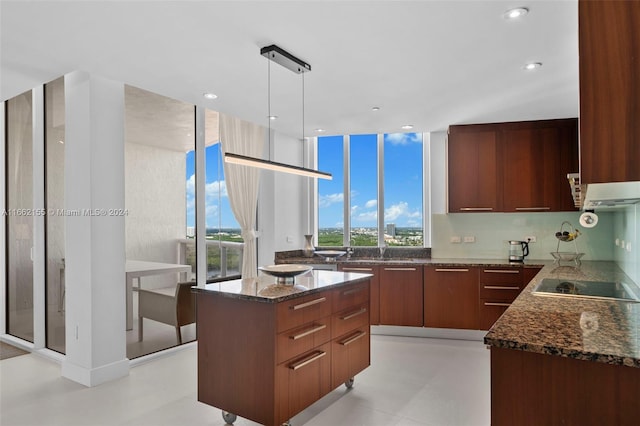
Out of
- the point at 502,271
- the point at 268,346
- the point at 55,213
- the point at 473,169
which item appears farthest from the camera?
the point at 473,169

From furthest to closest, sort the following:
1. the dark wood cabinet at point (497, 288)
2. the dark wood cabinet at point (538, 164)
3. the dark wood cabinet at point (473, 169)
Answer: the dark wood cabinet at point (473, 169) < the dark wood cabinet at point (538, 164) < the dark wood cabinet at point (497, 288)

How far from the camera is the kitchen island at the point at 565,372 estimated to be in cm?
131

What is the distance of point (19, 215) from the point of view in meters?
4.73

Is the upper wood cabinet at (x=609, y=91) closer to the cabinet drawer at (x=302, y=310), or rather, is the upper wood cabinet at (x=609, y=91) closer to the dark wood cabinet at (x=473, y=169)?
the cabinet drawer at (x=302, y=310)

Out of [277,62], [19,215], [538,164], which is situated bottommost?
[19,215]

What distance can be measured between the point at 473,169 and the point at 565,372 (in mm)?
3908

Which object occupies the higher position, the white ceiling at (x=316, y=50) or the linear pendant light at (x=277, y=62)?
the white ceiling at (x=316, y=50)

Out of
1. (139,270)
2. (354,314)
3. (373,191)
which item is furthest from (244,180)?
(354,314)

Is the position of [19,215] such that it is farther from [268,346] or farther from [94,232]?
[268,346]

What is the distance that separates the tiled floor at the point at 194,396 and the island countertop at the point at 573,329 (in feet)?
3.71

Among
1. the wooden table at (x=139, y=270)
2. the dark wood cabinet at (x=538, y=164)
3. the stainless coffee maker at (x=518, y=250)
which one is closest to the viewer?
the wooden table at (x=139, y=270)

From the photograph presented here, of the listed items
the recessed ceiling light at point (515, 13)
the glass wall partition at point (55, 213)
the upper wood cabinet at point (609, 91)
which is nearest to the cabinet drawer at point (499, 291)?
the recessed ceiling light at point (515, 13)

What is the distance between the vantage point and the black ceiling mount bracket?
9.13ft

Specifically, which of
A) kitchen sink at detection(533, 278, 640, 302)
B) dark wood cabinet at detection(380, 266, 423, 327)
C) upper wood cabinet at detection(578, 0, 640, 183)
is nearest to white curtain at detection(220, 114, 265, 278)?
dark wood cabinet at detection(380, 266, 423, 327)
